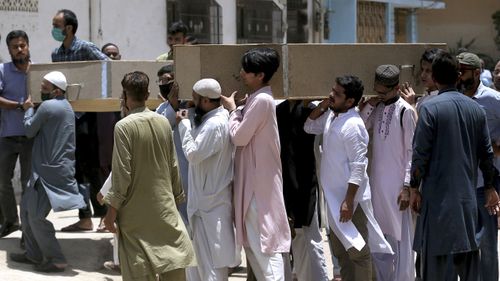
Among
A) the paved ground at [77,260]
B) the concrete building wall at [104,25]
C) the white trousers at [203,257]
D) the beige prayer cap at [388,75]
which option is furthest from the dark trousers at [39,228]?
the concrete building wall at [104,25]

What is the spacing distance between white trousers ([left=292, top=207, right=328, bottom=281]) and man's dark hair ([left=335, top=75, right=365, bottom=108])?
1.06m

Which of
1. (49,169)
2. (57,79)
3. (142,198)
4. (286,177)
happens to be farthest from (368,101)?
(49,169)

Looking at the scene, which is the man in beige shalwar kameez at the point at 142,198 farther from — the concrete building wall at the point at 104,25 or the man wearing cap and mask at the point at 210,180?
the concrete building wall at the point at 104,25

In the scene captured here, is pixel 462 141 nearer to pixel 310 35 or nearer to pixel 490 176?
pixel 490 176

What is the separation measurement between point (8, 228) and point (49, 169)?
47.1 inches

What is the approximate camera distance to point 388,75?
656 centimetres

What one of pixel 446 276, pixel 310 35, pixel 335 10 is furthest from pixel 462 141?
pixel 335 10

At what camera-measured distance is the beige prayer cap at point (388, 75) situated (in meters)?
6.56

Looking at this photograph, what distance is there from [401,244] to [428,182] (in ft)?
3.58

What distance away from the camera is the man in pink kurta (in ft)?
20.3

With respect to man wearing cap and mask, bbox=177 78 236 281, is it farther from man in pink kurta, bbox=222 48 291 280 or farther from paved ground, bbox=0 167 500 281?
paved ground, bbox=0 167 500 281

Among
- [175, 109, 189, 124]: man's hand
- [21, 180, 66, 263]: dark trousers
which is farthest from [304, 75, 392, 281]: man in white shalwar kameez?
[21, 180, 66, 263]: dark trousers

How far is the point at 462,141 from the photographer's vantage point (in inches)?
228

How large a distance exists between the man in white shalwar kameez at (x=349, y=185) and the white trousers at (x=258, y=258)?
462mm
